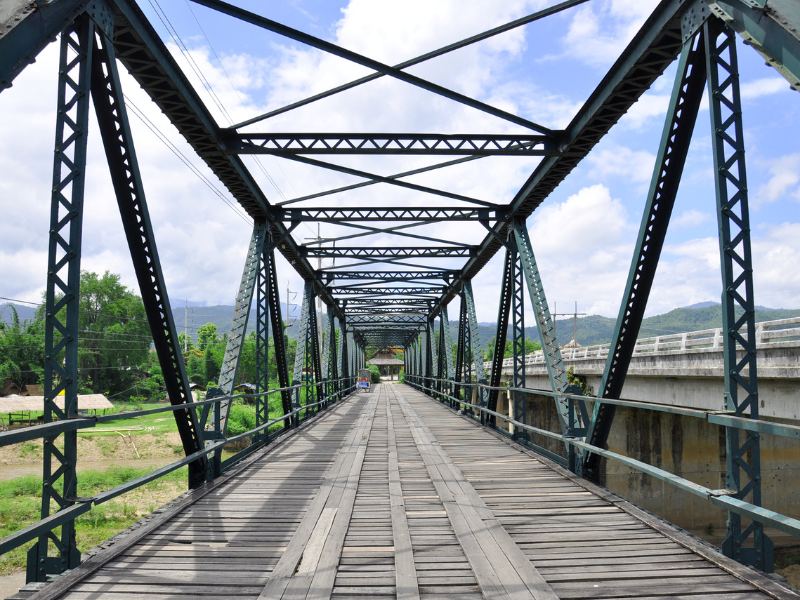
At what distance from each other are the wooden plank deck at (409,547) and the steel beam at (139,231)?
0.88m

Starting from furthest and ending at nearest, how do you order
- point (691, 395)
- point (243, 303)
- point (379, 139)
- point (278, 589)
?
point (691, 395) → point (243, 303) → point (379, 139) → point (278, 589)

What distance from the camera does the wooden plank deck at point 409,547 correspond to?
3.88 meters

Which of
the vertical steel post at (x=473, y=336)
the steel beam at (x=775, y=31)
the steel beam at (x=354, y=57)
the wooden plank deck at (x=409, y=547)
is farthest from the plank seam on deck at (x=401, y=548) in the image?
the vertical steel post at (x=473, y=336)

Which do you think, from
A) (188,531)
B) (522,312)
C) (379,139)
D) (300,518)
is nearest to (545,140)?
(379,139)

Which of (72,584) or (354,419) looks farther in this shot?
(354,419)

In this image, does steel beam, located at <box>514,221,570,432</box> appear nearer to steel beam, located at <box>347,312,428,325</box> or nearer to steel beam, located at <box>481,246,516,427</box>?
steel beam, located at <box>481,246,516,427</box>

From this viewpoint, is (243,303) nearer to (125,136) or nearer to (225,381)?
(225,381)

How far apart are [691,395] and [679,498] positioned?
9.48 m

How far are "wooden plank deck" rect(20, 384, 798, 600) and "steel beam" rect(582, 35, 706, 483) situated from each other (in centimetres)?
94

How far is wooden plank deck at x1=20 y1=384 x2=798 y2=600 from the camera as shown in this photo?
3883mm

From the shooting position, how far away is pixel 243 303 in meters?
11.4

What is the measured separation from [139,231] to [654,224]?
17.9 ft

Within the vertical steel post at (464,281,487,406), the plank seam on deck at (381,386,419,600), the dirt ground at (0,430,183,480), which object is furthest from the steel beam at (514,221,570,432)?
the dirt ground at (0,430,183,480)

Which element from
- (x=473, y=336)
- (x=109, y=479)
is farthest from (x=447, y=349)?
(x=109, y=479)
